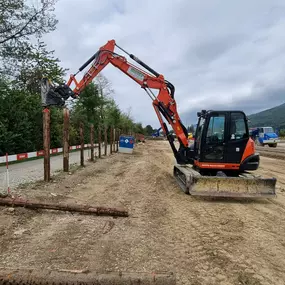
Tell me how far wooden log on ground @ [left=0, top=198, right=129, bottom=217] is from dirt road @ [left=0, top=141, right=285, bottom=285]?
13 centimetres

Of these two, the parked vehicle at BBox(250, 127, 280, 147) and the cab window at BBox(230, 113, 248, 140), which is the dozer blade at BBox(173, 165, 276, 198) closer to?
the cab window at BBox(230, 113, 248, 140)

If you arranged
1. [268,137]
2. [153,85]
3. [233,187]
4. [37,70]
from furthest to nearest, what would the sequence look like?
[268,137] → [37,70] → [153,85] → [233,187]

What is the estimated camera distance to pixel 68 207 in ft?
19.0

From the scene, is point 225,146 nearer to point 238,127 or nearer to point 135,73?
point 238,127

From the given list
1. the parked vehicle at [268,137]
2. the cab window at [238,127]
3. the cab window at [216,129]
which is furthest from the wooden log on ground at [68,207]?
the parked vehicle at [268,137]

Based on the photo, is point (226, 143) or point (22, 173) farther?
point (22, 173)

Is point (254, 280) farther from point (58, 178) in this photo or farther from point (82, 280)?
point (58, 178)

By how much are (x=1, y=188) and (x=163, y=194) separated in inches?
172

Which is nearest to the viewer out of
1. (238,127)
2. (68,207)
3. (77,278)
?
(77,278)

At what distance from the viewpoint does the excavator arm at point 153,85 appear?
10781mm

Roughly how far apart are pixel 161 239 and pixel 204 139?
4.71 meters

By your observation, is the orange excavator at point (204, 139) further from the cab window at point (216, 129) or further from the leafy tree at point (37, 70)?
the leafy tree at point (37, 70)

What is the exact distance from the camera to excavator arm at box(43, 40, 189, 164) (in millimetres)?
10781

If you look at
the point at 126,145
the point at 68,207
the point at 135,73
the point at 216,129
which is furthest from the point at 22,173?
the point at 126,145
